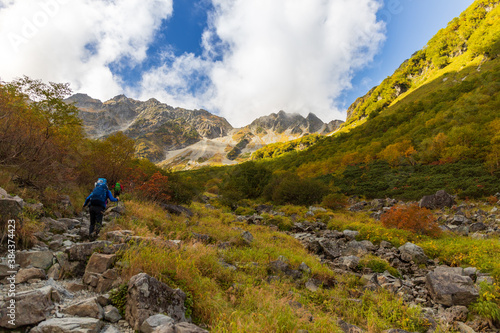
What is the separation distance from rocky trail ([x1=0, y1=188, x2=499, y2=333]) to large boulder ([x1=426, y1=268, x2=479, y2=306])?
19mm

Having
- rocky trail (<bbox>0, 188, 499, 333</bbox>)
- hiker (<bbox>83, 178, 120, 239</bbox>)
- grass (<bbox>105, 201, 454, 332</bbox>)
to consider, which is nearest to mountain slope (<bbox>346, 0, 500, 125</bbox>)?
rocky trail (<bbox>0, 188, 499, 333</bbox>)

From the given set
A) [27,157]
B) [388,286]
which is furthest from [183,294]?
[27,157]

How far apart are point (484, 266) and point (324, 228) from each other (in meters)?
9.58

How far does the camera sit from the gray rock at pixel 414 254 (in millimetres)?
9166

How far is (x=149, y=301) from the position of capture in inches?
140

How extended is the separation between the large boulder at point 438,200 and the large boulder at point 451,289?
1496cm

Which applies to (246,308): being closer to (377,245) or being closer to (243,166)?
(377,245)

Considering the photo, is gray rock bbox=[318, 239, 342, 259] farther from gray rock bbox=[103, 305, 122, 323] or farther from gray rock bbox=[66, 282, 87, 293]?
gray rock bbox=[66, 282, 87, 293]

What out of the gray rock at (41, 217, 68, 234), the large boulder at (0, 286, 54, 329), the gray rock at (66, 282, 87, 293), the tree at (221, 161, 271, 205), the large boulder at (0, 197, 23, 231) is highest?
the tree at (221, 161, 271, 205)

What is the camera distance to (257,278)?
6.54 m

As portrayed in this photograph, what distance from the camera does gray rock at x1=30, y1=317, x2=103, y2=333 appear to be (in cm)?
276

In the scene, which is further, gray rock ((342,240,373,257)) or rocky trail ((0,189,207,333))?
gray rock ((342,240,373,257))

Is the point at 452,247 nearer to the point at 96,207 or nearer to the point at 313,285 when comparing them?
the point at 313,285

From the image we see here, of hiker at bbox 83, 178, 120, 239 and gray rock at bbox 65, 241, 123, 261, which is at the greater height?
hiker at bbox 83, 178, 120, 239
